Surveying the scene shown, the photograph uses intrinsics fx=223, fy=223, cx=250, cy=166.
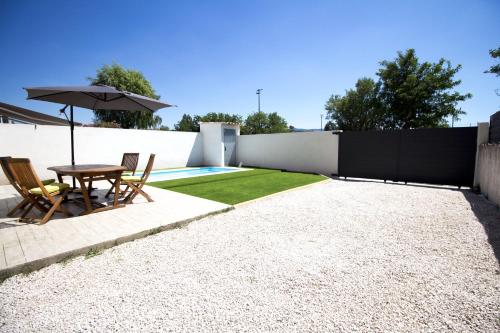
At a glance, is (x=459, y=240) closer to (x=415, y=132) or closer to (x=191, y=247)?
(x=191, y=247)

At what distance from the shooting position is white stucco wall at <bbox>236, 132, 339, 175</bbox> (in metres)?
11.8

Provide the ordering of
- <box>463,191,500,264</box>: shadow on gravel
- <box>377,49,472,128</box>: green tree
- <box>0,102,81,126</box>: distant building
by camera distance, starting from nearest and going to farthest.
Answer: <box>463,191,500,264</box>: shadow on gravel < <box>0,102,81,126</box>: distant building < <box>377,49,472,128</box>: green tree

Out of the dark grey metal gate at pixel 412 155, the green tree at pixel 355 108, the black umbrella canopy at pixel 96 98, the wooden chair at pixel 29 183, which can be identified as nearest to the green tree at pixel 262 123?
the green tree at pixel 355 108

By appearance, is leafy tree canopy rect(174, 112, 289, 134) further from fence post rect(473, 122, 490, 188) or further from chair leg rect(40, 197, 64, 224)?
chair leg rect(40, 197, 64, 224)

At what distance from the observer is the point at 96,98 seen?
20.4ft

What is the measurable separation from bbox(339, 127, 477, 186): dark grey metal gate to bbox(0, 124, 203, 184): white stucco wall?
987 centimetres

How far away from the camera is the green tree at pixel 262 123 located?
50.5 meters

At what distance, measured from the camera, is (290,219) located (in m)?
4.81

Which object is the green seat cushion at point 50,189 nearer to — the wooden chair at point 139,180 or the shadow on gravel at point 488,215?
the wooden chair at point 139,180

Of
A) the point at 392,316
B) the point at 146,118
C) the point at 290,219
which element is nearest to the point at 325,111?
the point at 146,118

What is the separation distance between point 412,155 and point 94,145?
574 inches

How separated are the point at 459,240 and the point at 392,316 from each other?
2.79 metres

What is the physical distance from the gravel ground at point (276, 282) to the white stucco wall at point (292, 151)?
7.51m

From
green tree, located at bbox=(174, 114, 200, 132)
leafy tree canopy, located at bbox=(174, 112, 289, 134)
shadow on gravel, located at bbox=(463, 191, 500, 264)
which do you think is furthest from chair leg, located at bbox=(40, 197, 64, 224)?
green tree, located at bbox=(174, 114, 200, 132)
